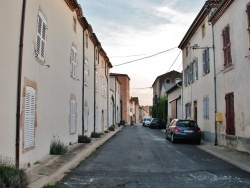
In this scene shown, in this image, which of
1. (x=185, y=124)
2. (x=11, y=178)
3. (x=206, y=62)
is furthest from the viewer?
(x=206, y=62)

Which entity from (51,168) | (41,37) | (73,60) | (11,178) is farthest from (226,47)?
(11,178)

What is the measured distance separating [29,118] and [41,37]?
2.97 metres

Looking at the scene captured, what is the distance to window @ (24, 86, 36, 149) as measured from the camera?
33.3 ft

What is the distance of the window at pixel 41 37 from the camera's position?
1137 centimetres

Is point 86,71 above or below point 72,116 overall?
above

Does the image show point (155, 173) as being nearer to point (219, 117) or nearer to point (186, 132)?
point (219, 117)

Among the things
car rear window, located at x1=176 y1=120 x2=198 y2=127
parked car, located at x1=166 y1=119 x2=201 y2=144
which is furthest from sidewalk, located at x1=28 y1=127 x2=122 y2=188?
car rear window, located at x1=176 y1=120 x2=198 y2=127

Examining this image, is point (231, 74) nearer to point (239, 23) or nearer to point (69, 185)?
point (239, 23)

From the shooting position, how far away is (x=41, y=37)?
11844mm

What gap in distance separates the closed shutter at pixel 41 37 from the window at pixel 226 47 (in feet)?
30.2

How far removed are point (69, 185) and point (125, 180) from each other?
1.48 meters

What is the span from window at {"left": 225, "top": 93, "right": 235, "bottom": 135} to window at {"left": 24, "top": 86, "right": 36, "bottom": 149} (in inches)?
389

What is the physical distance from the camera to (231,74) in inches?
661

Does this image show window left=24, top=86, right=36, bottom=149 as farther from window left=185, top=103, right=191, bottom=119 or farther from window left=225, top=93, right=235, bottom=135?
window left=185, top=103, right=191, bottom=119
